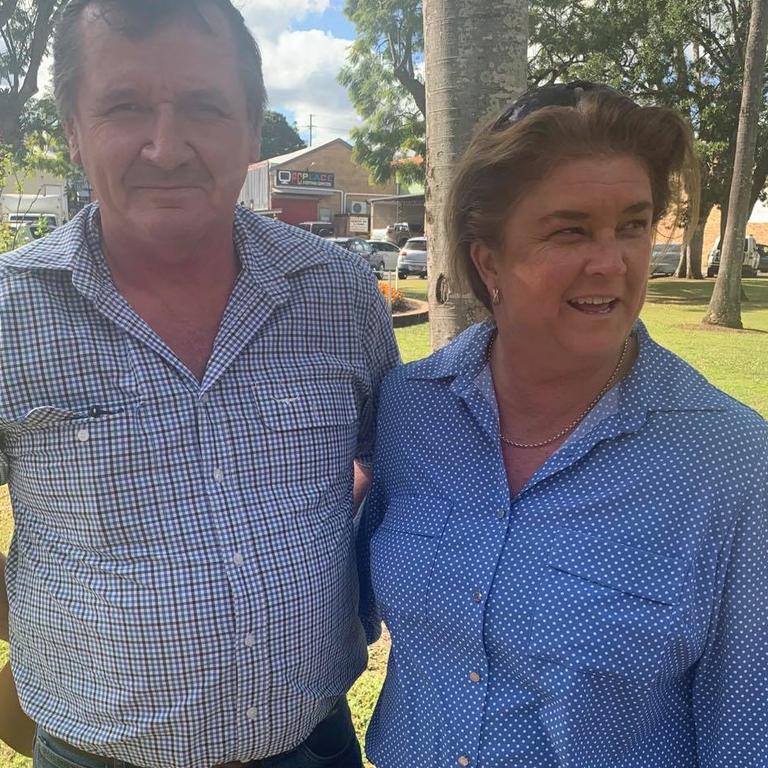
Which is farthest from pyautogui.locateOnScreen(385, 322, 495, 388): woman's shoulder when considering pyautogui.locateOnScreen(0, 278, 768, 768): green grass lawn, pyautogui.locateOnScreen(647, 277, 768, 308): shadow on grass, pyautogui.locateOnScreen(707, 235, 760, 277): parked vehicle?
pyautogui.locateOnScreen(707, 235, 760, 277): parked vehicle

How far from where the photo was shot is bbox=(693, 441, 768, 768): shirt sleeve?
4.88 ft

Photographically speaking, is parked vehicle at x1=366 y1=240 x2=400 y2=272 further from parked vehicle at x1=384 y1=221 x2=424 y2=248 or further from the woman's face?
the woman's face

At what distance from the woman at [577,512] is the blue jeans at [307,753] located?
213 millimetres

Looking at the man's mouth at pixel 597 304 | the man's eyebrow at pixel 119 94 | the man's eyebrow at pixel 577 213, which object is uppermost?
the man's eyebrow at pixel 119 94

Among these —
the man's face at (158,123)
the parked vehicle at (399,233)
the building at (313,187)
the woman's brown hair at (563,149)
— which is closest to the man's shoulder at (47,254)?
the man's face at (158,123)

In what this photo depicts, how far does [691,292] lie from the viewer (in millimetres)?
23234

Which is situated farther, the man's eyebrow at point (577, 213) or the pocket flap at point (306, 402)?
the pocket flap at point (306, 402)

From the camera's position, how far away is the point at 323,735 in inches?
79.7

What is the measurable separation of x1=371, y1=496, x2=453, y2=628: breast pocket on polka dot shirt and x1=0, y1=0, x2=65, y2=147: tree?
15680 millimetres

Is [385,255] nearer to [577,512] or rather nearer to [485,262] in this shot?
[485,262]

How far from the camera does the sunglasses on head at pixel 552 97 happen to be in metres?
1.70

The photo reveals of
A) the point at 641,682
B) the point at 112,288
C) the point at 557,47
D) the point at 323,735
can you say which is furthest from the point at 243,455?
the point at 557,47

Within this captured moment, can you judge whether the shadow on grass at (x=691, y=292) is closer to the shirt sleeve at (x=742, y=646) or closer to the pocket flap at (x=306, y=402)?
the pocket flap at (x=306, y=402)

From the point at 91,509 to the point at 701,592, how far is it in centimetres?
135
